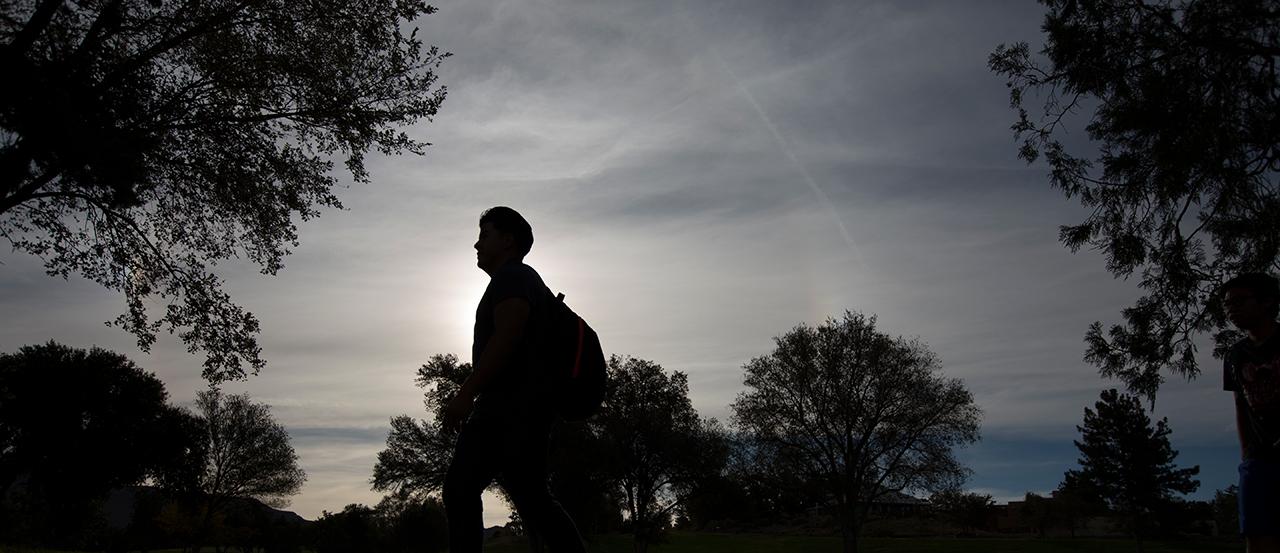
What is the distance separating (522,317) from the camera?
12.3 feet

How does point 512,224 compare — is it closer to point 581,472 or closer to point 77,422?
point 581,472

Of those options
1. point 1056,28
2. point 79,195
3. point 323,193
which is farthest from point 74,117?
point 1056,28

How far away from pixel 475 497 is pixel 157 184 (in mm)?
10973

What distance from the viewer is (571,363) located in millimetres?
3891

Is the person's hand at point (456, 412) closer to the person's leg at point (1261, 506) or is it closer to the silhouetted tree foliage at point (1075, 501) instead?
the person's leg at point (1261, 506)

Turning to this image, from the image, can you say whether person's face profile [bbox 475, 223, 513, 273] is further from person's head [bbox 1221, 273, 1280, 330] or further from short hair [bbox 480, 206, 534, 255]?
person's head [bbox 1221, 273, 1280, 330]

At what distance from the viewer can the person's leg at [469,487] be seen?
3.57m

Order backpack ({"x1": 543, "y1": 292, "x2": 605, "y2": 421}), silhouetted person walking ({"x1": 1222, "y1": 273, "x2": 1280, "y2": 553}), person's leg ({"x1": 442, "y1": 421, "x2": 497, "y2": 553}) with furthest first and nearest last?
silhouetted person walking ({"x1": 1222, "y1": 273, "x2": 1280, "y2": 553}) < backpack ({"x1": 543, "y1": 292, "x2": 605, "y2": 421}) < person's leg ({"x1": 442, "y1": 421, "x2": 497, "y2": 553})

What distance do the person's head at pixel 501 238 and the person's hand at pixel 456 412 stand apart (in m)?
0.92

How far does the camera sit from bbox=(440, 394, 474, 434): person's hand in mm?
3613

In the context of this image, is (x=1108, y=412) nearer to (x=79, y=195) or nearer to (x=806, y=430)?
(x=806, y=430)

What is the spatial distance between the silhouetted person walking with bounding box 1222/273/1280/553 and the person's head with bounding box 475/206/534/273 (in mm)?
4068

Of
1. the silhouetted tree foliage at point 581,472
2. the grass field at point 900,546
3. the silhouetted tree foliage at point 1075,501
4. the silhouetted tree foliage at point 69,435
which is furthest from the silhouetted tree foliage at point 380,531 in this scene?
the silhouetted tree foliage at point 1075,501

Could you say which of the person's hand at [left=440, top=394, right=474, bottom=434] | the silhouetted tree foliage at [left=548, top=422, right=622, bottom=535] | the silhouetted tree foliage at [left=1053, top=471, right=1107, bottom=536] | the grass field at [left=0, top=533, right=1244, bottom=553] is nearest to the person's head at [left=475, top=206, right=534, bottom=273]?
the person's hand at [left=440, top=394, right=474, bottom=434]
